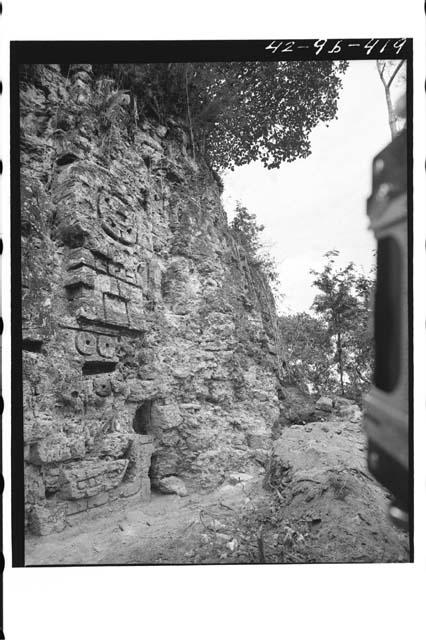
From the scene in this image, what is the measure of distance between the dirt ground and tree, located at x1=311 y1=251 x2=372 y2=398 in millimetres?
600

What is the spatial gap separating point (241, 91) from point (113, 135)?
130 cm

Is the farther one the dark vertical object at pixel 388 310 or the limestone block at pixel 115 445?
the limestone block at pixel 115 445

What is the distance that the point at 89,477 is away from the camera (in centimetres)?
262

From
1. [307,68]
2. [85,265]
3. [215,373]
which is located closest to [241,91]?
[307,68]

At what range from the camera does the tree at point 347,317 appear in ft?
9.55

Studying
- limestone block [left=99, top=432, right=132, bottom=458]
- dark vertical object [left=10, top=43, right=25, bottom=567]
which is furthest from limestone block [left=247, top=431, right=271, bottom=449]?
dark vertical object [left=10, top=43, right=25, bottom=567]

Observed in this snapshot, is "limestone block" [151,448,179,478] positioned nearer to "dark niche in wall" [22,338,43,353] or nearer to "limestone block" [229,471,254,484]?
"limestone block" [229,471,254,484]

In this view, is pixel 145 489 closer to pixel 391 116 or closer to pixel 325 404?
pixel 325 404

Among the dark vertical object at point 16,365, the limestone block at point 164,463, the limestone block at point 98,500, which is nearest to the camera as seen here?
the dark vertical object at point 16,365

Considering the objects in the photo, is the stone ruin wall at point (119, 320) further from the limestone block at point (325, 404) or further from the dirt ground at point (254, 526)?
the limestone block at point (325, 404)

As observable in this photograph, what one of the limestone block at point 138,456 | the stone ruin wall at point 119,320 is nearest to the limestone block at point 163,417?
the stone ruin wall at point 119,320

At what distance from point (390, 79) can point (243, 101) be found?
3.71 feet

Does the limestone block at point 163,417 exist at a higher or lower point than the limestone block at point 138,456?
higher

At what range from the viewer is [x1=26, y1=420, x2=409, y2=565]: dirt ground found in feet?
7.80
